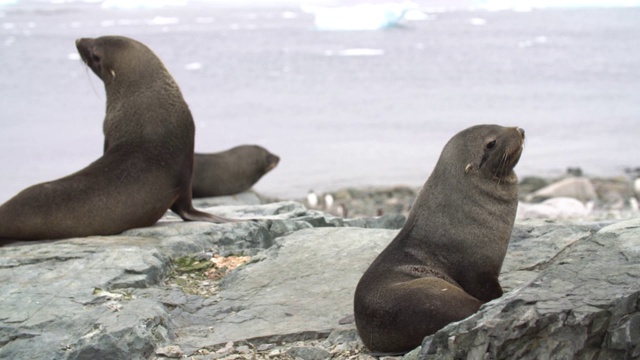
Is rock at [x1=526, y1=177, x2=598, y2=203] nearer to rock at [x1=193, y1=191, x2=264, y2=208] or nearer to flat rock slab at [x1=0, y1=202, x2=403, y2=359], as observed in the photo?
rock at [x1=193, y1=191, x2=264, y2=208]

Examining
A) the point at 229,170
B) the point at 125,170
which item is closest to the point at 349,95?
the point at 229,170

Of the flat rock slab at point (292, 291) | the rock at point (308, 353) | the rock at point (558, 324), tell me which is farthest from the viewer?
the flat rock slab at point (292, 291)

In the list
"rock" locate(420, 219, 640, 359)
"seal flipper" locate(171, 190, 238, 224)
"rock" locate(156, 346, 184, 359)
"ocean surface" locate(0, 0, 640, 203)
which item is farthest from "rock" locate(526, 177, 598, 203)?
"rock" locate(420, 219, 640, 359)

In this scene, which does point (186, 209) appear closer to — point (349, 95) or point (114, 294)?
point (114, 294)

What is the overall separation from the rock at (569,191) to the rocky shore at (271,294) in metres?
6.76

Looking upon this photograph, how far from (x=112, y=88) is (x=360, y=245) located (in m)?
2.43

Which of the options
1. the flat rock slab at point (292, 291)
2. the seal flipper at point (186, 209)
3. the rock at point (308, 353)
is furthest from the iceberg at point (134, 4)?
the rock at point (308, 353)

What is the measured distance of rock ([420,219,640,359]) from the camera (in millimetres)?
3104

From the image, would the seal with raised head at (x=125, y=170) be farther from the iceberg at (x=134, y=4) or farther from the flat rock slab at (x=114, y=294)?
the iceberg at (x=134, y=4)

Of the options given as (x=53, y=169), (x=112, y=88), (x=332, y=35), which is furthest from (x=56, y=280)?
(x=332, y=35)

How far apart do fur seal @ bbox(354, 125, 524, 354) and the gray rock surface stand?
0.70 ft

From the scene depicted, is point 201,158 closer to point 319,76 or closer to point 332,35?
point 319,76

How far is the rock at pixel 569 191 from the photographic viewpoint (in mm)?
13016

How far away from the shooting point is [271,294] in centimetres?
495
